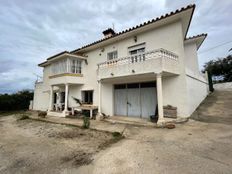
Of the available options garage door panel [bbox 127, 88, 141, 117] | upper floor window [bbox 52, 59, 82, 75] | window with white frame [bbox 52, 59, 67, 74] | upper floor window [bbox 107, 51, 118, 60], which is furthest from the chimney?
garage door panel [bbox 127, 88, 141, 117]

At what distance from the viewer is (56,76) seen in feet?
43.9

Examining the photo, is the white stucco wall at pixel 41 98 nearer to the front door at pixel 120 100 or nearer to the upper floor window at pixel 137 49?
the front door at pixel 120 100

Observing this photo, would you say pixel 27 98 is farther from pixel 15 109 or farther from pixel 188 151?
pixel 188 151

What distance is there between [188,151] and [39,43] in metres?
21.3

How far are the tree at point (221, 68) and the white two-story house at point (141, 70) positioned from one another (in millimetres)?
14962

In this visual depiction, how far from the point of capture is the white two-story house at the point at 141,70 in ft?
25.3

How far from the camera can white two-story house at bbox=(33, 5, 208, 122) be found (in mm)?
7711

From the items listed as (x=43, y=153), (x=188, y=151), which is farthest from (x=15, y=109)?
(x=188, y=151)

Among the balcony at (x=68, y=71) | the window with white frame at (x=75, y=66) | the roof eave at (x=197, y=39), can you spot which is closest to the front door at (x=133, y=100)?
the balcony at (x=68, y=71)

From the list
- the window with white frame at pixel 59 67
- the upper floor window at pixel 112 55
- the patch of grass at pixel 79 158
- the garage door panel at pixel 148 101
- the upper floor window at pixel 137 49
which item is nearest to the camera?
the patch of grass at pixel 79 158

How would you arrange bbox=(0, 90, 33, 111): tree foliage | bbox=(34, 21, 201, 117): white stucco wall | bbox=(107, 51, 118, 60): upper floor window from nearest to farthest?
bbox=(34, 21, 201, 117): white stucco wall, bbox=(107, 51, 118, 60): upper floor window, bbox=(0, 90, 33, 111): tree foliage

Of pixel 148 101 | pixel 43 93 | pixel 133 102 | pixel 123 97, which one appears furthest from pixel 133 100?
pixel 43 93

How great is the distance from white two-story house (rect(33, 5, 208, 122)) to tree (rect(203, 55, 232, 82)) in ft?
49.1

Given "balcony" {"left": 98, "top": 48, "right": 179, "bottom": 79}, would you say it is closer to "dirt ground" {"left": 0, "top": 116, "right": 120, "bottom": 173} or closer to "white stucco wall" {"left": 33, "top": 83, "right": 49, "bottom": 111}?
"dirt ground" {"left": 0, "top": 116, "right": 120, "bottom": 173}
